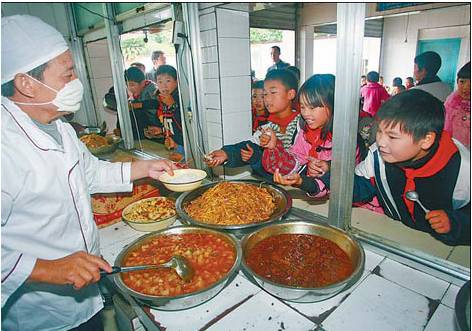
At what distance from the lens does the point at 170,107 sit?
3.98m

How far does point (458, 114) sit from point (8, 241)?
2.75 m

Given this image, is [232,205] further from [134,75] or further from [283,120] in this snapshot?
[134,75]

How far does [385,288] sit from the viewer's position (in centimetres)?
153

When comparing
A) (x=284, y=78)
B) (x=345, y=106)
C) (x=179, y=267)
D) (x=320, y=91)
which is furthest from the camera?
(x=284, y=78)

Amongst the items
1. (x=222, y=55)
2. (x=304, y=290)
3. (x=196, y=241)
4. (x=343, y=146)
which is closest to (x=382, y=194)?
(x=343, y=146)

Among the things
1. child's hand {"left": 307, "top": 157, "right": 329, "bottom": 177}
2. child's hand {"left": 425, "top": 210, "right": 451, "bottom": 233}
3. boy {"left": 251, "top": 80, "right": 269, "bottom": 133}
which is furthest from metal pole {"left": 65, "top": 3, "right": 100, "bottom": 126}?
child's hand {"left": 425, "top": 210, "right": 451, "bottom": 233}

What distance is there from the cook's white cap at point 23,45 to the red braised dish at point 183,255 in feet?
3.89

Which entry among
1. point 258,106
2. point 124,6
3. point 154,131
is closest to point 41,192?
point 258,106

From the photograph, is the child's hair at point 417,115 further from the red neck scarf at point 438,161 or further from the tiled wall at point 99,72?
the tiled wall at point 99,72

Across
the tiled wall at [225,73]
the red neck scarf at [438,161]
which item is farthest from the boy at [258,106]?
the red neck scarf at [438,161]

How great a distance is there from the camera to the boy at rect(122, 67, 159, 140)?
4.62 metres

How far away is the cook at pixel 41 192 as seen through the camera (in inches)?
51.9

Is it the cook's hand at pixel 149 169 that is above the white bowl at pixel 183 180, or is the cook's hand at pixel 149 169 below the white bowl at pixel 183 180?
above

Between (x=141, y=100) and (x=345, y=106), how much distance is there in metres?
3.87
